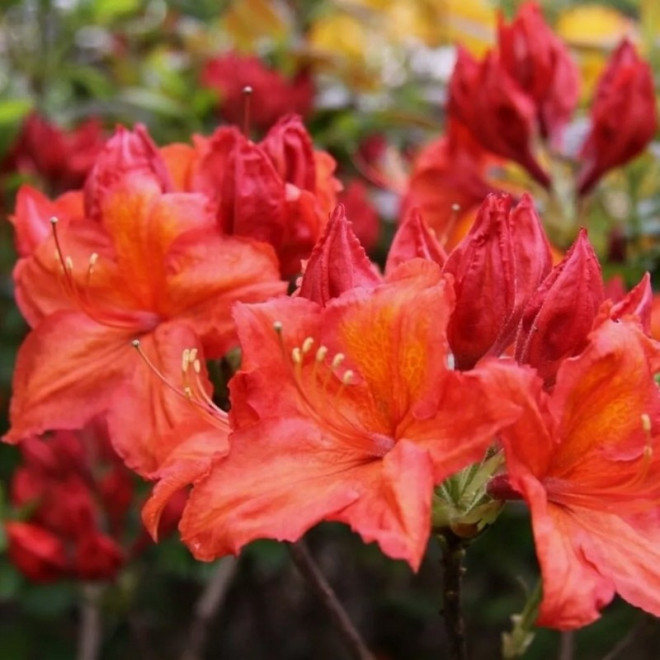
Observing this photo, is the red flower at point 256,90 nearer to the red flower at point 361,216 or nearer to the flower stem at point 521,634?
the red flower at point 361,216

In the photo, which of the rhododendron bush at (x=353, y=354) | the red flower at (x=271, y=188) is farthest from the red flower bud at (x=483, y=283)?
the red flower at (x=271, y=188)

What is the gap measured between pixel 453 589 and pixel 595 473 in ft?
0.50

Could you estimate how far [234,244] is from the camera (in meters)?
1.08

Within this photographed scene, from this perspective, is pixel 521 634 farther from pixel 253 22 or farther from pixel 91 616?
pixel 253 22

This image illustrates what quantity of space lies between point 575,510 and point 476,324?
157 mm

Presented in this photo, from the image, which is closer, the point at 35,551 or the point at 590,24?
the point at 35,551

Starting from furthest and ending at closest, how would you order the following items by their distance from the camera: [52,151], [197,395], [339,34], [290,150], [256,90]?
[339,34] → [256,90] → [52,151] → [290,150] → [197,395]

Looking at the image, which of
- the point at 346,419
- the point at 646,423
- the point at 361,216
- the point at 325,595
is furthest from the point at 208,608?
the point at 646,423

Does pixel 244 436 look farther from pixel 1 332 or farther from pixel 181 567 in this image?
pixel 1 332

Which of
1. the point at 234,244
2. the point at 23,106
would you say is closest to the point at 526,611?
the point at 234,244

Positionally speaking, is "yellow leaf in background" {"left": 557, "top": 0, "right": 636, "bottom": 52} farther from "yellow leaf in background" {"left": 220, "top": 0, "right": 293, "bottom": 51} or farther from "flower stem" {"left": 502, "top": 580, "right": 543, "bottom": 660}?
"flower stem" {"left": 502, "top": 580, "right": 543, "bottom": 660}

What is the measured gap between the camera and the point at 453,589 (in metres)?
0.94

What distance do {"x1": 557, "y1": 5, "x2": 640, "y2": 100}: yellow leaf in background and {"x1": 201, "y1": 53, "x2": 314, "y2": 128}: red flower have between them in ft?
1.68

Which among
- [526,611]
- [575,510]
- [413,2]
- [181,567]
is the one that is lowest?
[181,567]
